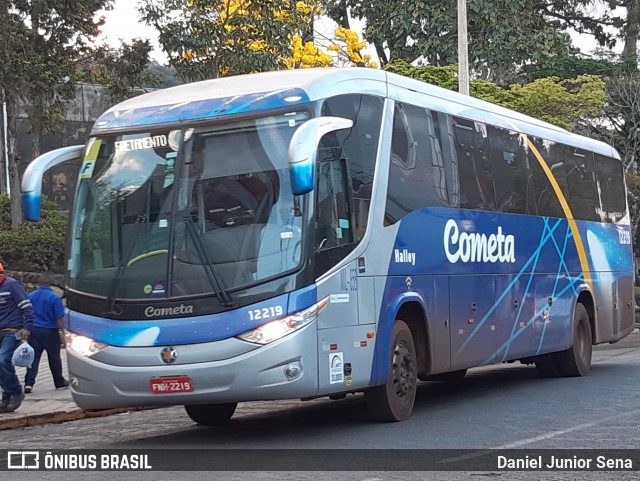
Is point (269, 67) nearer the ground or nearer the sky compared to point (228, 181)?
nearer the sky

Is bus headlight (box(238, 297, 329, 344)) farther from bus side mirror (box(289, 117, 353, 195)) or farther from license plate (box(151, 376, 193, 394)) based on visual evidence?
bus side mirror (box(289, 117, 353, 195))

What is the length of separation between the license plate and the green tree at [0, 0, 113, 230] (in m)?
17.6

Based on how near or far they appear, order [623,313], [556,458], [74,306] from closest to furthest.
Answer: [556,458] < [74,306] < [623,313]

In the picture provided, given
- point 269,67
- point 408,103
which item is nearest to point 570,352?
point 408,103

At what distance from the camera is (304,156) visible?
32.4 ft

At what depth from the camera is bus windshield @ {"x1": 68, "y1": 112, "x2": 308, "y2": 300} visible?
10.5 meters

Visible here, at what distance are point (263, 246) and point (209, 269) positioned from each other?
0.53 m

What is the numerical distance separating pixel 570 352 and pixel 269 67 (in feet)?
39.7

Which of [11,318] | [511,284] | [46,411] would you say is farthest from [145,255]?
[511,284]

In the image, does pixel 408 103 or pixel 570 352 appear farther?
pixel 570 352

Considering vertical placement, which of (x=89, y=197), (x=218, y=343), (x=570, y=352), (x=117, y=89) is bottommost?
(x=570, y=352)

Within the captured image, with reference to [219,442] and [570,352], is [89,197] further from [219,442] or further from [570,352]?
[570,352]

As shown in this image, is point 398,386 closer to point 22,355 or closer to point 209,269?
point 209,269

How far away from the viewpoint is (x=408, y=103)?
13016mm
